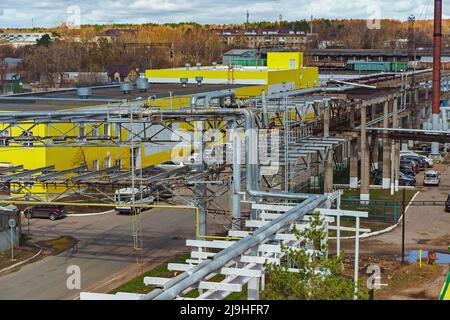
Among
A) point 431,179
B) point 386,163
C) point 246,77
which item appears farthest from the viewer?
point 246,77

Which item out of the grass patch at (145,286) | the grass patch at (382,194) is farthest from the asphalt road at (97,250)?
the grass patch at (382,194)

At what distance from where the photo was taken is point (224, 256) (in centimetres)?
827

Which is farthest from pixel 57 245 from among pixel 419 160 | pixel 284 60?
pixel 284 60

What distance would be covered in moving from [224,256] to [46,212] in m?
13.4

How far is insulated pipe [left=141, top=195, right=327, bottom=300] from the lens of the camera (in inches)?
282

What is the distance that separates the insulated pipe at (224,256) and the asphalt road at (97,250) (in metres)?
4.82

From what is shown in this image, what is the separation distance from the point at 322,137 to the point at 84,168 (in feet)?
25.1

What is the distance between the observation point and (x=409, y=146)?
117 feet

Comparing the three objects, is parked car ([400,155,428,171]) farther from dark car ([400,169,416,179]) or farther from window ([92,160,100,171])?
window ([92,160,100,171])

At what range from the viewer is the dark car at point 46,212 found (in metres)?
20.8

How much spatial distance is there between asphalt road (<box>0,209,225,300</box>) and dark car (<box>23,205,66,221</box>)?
238mm

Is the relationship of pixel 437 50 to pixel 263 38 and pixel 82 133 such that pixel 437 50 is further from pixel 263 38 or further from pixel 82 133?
pixel 263 38

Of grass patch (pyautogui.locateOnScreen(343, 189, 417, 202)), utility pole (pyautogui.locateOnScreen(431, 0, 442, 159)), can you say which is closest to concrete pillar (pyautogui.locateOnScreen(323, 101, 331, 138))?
grass patch (pyautogui.locateOnScreen(343, 189, 417, 202))
